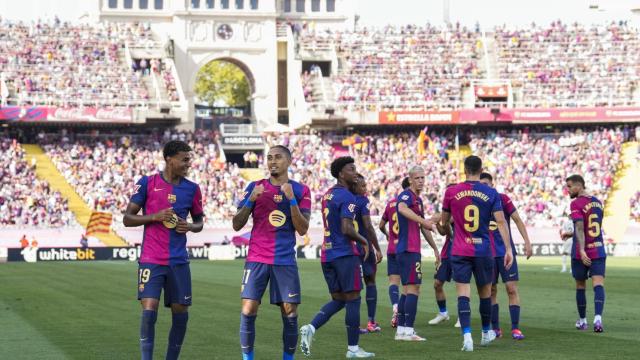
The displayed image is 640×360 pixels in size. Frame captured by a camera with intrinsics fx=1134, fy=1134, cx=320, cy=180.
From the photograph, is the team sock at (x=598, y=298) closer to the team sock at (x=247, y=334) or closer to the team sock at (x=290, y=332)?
the team sock at (x=290, y=332)

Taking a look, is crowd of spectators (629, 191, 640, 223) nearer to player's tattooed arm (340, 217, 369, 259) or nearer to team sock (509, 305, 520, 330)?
team sock (509, 305, 520, 330)

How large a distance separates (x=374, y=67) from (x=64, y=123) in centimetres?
1978

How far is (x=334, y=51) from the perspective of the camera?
73.6 meters

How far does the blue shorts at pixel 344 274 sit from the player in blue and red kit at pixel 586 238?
442 cm

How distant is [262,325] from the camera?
60.6 feet

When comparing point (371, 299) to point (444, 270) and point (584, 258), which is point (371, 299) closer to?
point (444, 270)

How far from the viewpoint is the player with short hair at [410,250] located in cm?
1589

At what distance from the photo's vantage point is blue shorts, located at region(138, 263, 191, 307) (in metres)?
11.8

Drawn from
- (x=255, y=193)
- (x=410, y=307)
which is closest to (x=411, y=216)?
(x=410, y=307)

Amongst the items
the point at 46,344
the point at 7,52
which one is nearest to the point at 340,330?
the point at 46,344

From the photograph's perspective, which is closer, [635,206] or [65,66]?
[635,206]

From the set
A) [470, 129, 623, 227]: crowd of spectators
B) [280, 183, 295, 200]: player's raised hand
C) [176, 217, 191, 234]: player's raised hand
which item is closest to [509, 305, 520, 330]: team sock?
[280, 183, 295, 200]: player's raised hand

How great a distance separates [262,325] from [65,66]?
51.3 m

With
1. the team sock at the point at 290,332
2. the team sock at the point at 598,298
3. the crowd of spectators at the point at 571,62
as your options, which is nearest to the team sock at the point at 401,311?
the team sock at the point at 598,298
